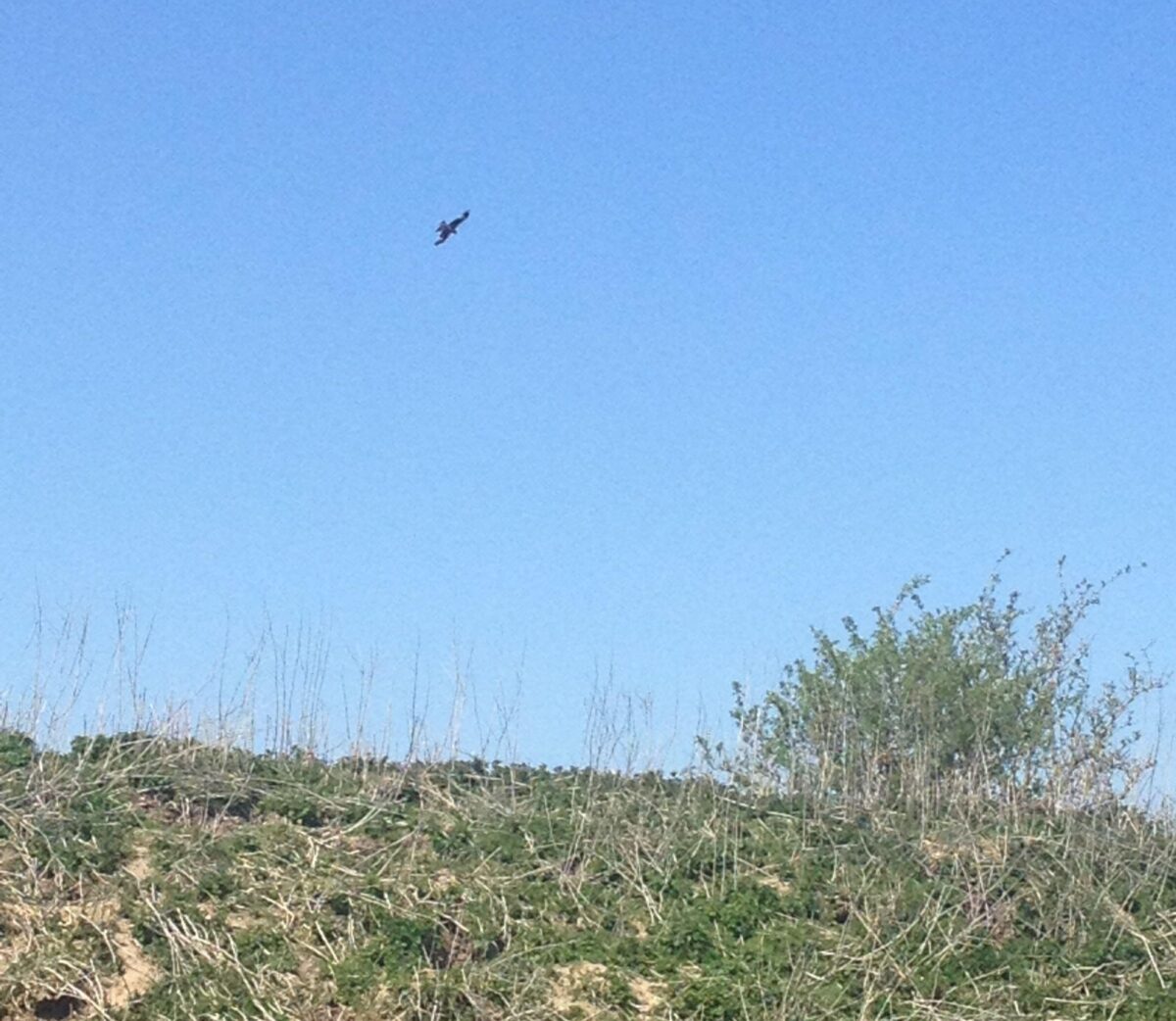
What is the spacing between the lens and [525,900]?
12.7 m

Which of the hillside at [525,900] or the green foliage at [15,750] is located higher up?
the green foliage at [15,750]

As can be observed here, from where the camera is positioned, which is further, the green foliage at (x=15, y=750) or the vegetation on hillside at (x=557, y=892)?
the green foliage at (x=15, y=750)

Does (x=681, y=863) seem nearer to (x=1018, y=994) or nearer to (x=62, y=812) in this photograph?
(x=1018, y=994)

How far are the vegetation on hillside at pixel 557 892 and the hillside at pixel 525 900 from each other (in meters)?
0.02

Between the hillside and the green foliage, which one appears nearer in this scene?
the hillside

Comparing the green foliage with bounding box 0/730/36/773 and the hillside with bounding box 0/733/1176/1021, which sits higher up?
the green foliage with bounding box 0/730/36/773

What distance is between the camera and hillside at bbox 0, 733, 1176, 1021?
1156 centimetres

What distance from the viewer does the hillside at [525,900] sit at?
37.9 feet

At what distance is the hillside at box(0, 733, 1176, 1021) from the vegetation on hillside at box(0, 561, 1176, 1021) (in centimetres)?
2


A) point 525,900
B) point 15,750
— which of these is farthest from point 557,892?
point 15,750

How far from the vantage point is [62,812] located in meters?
13.2

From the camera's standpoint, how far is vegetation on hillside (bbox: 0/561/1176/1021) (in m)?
11.6

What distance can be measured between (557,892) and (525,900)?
0.25 metres

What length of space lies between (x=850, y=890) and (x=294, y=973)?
398 cm
